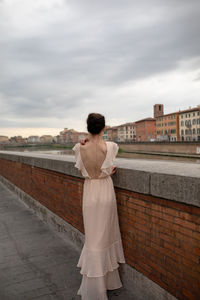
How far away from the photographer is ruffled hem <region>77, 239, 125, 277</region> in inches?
103

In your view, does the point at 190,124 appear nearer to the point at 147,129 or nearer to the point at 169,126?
the point at 169,126

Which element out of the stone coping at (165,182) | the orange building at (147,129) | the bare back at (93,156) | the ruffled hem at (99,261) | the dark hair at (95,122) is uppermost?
the orange building at (147,129)

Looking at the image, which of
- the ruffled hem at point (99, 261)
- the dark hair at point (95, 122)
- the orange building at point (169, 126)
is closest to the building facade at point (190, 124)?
the orange building at point (169, 126)

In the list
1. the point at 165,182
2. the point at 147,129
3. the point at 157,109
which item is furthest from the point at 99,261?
the point at 157,109

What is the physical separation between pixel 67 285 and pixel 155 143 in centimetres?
5539

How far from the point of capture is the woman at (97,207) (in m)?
2.62

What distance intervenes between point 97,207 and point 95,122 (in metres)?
0.86

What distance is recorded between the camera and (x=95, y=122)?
2.62 m

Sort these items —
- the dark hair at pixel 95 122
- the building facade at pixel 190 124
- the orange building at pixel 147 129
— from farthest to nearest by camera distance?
the orange building at pixel 147 129
the building facade at pixel 190 124
the dark hair at pixel 95 122

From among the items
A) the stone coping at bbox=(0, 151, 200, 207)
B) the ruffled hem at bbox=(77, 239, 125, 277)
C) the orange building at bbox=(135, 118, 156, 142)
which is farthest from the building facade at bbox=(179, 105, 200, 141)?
the ruffled hem at bbox=(77, 239, 125, 277)

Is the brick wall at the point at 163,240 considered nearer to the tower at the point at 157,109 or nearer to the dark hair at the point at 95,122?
the dark hair at the point at 95,122

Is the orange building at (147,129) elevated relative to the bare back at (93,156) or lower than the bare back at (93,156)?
elevated

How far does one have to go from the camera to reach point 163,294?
2.47 metres

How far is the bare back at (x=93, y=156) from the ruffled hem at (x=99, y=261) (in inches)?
31.0
